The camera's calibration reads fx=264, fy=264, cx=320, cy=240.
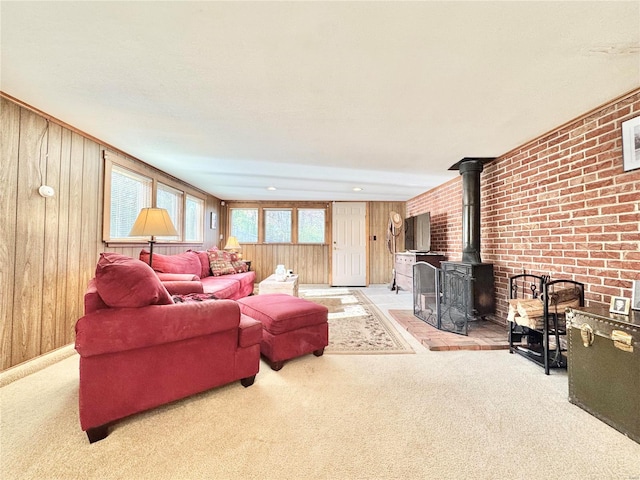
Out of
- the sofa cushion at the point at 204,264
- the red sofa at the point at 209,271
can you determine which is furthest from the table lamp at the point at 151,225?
the sofa cushion at the point at 204,264

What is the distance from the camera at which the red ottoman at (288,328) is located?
208 centimetres

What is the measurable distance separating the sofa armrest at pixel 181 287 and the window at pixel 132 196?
864mm

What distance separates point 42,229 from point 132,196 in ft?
4.27

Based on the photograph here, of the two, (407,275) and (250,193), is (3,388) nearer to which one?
(250,193)

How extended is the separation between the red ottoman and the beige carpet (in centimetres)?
19

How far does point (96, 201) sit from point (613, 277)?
180 inches

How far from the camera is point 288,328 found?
2121mm

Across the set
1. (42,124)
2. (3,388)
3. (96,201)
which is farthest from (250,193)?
(3,388)

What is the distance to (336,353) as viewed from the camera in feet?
7.84

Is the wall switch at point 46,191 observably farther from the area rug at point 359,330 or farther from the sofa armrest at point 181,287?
the area rug at point 359,330

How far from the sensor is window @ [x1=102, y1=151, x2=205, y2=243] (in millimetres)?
2865

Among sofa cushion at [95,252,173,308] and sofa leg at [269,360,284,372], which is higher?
sofa cushion at [95,252,173,308]

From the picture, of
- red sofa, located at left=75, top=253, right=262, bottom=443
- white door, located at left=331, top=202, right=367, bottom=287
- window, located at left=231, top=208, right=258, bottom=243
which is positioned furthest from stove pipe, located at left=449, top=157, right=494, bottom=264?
window, located at left=231, top=208, right=258, bottom=243

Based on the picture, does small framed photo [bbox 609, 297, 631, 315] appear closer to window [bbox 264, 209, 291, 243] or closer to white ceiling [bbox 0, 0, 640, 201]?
white ceiling [bbox 0, 0, 640, 201]
